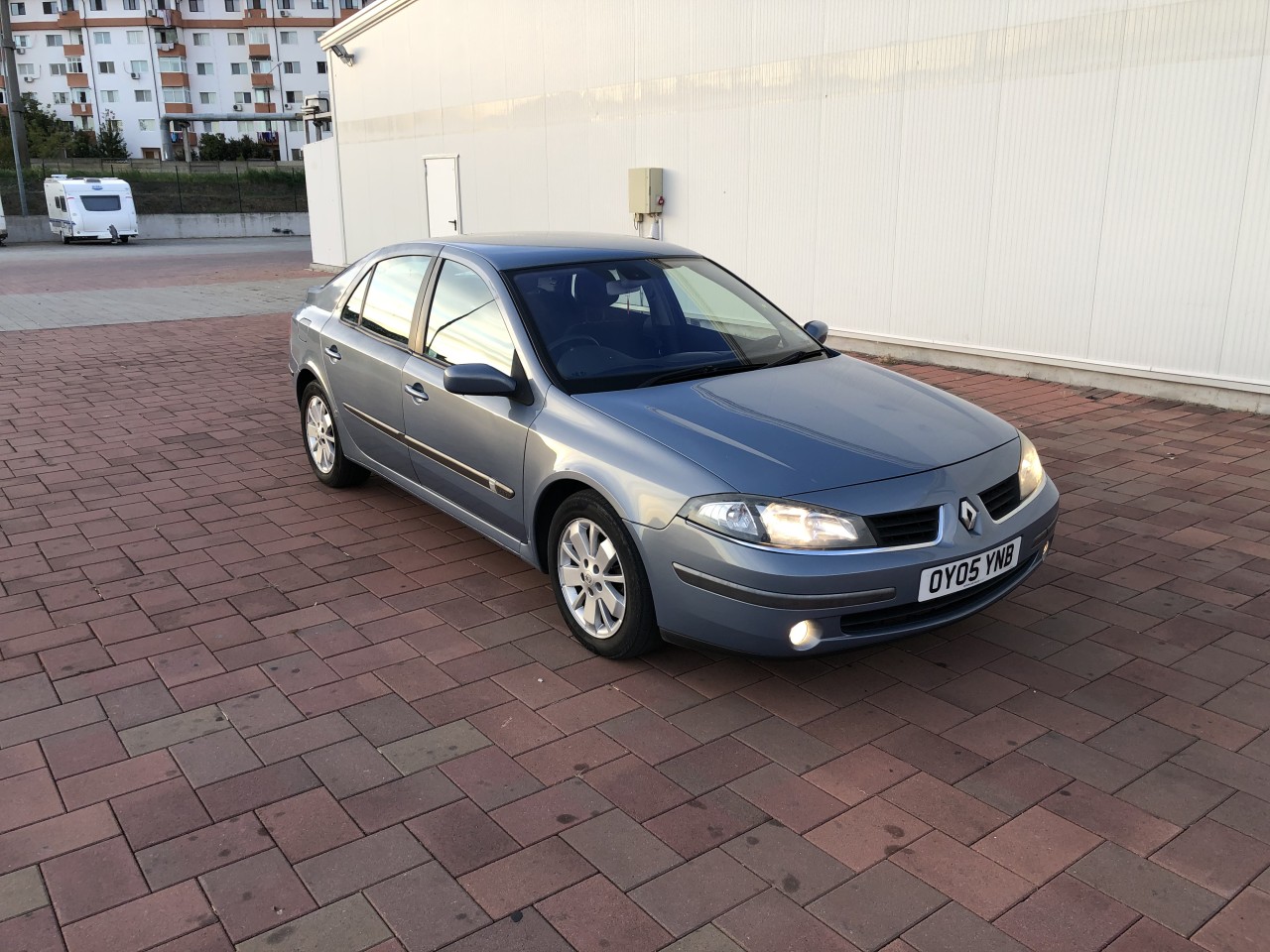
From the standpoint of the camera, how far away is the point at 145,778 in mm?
3164

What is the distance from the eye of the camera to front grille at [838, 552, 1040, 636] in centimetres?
338

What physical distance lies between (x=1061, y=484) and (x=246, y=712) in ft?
15.3

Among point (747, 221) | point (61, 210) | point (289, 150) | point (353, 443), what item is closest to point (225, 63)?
point (289, 150)

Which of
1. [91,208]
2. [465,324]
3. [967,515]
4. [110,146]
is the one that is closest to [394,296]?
[465,324]

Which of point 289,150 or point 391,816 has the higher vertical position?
point 289,150

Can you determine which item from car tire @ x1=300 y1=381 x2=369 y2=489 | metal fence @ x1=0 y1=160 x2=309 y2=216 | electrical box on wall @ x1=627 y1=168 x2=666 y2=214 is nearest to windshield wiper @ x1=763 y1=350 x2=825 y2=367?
car tire @ x1=300 y1=381 x2=369 y2=489

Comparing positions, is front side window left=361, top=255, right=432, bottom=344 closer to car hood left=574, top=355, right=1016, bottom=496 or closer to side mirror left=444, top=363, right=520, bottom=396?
side mirror left=444, top=363, right=520, bottom=396

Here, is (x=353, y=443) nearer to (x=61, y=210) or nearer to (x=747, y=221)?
(x=747, y=221)

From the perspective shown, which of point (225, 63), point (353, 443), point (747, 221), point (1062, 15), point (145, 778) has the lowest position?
point (145, 778)

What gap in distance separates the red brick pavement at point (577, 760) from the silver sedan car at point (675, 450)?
0.37 meters

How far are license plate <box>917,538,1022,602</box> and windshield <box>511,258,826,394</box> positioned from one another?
1350 mm

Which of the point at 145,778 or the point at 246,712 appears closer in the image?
the point at 145,778

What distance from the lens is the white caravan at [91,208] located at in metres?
33.5

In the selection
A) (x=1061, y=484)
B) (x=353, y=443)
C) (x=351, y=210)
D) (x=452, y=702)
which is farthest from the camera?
(x=351, y=210)
